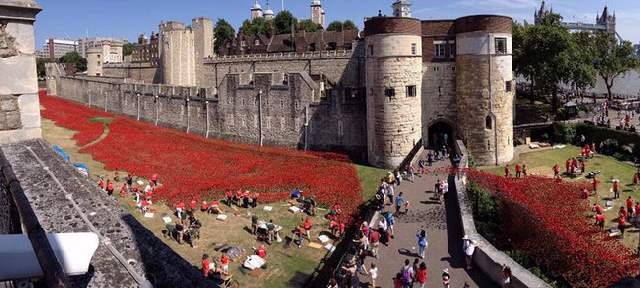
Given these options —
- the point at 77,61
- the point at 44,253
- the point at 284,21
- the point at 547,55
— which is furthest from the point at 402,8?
the point at 77,61

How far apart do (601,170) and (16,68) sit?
103 feet

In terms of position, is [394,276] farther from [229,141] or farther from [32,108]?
[229,141]

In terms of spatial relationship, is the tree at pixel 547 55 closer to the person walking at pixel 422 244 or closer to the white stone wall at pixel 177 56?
the person walking at pixel 422 244

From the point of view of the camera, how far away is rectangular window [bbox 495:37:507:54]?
2959 centimetres

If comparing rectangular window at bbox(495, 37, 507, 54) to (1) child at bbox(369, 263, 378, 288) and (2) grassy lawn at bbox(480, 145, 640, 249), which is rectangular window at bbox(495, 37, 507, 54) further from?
(1) child at bbox(369, 263, 378, 288)

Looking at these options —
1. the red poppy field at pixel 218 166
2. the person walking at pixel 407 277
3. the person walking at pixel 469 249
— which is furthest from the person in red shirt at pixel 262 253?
the person walking at pixel 469 249

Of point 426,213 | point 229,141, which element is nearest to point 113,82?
point 229,141

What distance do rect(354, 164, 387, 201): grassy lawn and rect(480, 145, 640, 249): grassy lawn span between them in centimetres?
Result: 659

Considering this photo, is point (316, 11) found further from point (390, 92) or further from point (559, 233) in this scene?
point (559, 233)

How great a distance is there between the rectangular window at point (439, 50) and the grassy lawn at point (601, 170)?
24.9ft

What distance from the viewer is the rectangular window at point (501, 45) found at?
2959 centimetres

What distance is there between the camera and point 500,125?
30375 millimetres

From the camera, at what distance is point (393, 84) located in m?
29.3

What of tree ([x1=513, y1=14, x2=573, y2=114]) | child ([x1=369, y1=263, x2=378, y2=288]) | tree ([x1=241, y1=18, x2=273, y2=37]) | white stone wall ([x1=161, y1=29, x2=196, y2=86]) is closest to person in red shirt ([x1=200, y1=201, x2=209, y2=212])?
child ([x1=369, y1=263, x2=378, y2=288])
